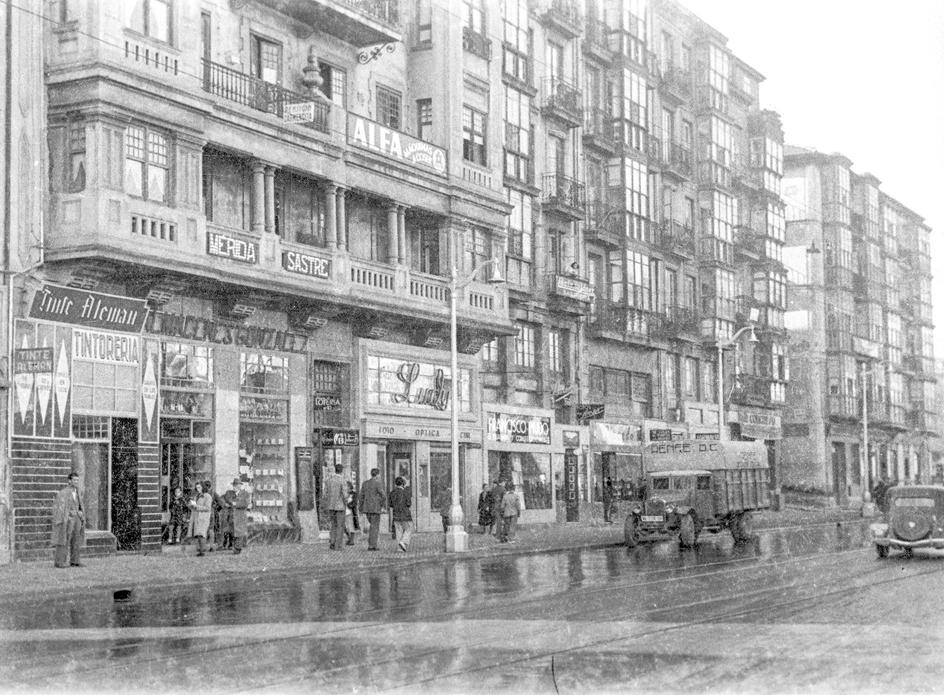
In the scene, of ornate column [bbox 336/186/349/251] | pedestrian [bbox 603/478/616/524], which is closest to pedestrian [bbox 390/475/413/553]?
ornate column [bbox 336/186/349/251]

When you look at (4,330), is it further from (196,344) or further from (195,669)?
(195,669)

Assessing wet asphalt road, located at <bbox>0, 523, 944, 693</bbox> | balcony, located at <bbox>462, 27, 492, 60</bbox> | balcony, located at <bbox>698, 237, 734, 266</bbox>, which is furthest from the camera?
balcony, located at <bbox>698, 237, 734, 266</bbox>

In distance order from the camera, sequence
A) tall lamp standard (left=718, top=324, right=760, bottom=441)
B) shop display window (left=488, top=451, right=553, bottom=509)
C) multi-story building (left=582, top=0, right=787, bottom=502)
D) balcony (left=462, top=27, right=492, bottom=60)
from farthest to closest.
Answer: tall lamp standard (left=718, top=324, right=760, bottom=441), multi-story building (left=582, top=0, right=787, bottom=502), shop display window (left=488, top=451, right=553, bottom=509), balcony (left=462, top=27, right=492, bottom=60)

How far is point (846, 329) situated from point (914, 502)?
173 ft

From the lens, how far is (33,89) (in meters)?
27.0

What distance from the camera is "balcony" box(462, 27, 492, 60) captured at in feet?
136

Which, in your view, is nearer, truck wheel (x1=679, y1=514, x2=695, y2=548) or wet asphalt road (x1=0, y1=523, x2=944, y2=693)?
wet asphalt road (x1=0, y1=523, x2=944, y2=693)

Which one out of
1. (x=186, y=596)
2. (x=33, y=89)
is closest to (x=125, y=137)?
(x=33, y=89)

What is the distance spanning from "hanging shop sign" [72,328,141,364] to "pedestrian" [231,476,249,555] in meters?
3.61

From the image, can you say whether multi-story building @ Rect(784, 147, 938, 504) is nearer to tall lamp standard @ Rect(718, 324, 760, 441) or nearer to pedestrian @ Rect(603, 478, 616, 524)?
tall lamp standard @ Rect(718, 324, 760, 441)

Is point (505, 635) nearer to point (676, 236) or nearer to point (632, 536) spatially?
point (632, 536)

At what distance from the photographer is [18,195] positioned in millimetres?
26562

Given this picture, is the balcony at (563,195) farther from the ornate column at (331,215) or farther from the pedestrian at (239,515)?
the pedestrian at (239,515)

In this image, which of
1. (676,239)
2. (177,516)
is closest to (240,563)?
(177,516)
